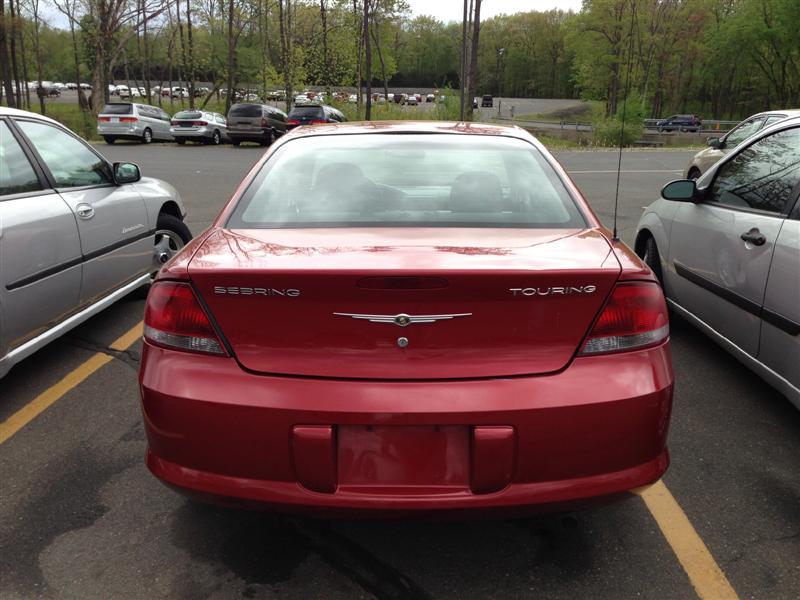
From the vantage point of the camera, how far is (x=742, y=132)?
11.8 metres

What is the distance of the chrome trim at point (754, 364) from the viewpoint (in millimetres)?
3137

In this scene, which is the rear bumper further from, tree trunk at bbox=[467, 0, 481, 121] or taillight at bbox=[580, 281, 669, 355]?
tree trunk at bbox=[467, 0, 481, 121]

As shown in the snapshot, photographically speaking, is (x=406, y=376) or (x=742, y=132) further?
(x=742, y=132)

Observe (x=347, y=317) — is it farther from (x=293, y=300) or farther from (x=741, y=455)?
(x=741, y=455)

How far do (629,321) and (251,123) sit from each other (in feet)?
81.9

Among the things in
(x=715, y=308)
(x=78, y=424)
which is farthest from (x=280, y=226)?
(x=715, y=308)

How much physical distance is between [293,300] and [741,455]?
2406 millimetres

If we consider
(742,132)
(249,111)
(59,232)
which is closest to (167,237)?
(59,232)

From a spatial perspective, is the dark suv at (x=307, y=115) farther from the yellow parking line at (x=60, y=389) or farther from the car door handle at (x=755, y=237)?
the car door handle at (x=755, y=237)

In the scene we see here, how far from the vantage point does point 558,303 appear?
203 cm

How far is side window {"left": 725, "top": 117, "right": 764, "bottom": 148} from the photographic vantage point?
37.2 feet

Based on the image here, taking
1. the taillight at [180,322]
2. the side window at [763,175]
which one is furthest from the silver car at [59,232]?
the side window at [763,175]

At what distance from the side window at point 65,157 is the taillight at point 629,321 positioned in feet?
11.6

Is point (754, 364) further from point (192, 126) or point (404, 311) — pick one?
point (192, 126)
